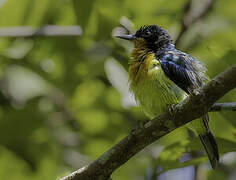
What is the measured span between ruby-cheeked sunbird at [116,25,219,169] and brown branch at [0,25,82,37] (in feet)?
2.51

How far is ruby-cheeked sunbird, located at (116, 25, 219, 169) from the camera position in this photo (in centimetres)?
404

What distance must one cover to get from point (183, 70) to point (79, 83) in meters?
1.30

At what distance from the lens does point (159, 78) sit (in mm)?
4121

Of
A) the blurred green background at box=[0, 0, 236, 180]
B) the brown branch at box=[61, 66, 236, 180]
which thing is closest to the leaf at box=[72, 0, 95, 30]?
the blurred green background at box=[0, 0, 236, 180]

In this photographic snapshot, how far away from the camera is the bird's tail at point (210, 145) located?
3.78m

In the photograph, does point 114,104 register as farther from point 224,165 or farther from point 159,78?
point 224,165

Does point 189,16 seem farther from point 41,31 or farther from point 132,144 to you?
point 132,144

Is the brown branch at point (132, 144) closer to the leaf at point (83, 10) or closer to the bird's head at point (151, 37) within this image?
the leaf at point (83, 10)

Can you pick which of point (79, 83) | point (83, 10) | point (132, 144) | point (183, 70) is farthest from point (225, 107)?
point (79, 83)

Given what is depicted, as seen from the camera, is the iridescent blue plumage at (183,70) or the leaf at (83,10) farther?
the iridescent blue plumage at (183,70)

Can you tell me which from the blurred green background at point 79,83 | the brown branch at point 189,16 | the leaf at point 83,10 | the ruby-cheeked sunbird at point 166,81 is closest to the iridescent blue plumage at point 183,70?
the ruby-cheeked sunbird at point 166,81

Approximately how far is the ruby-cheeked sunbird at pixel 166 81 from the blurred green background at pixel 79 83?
0.15 m

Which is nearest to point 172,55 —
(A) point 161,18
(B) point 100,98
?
(A) point 161,18

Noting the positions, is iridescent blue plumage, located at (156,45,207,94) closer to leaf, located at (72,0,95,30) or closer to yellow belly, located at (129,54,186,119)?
yellow belly, located at (129,54,186,119)
